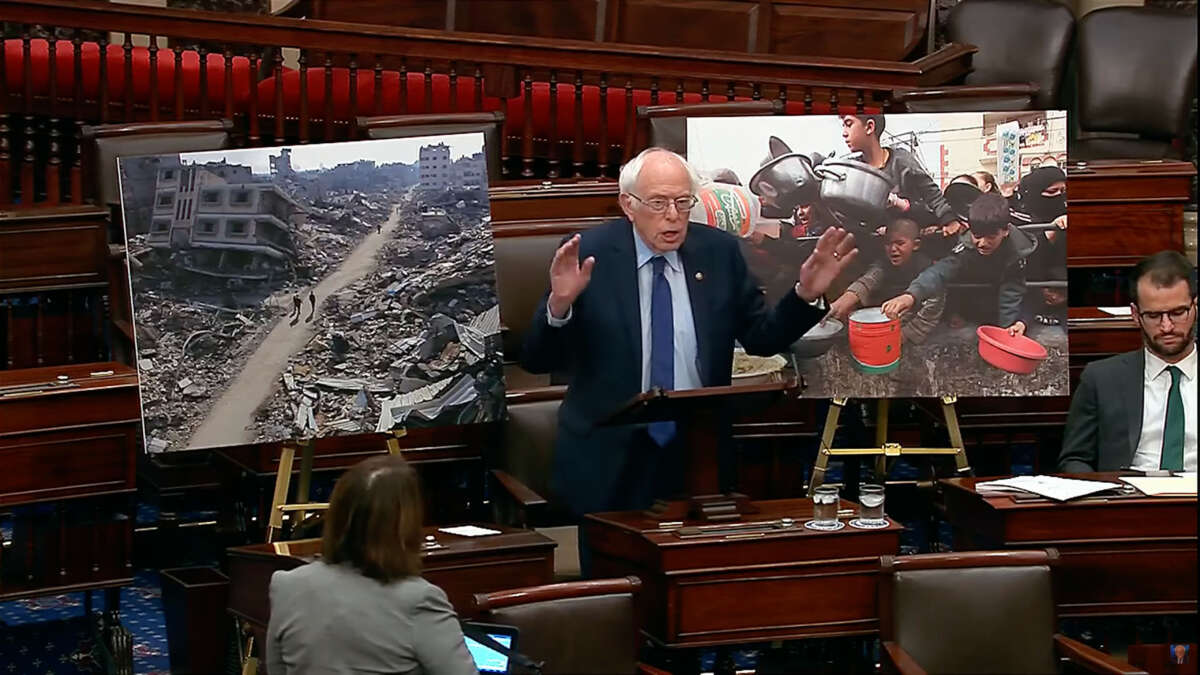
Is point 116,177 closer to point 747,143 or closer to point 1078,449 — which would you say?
point 747,143

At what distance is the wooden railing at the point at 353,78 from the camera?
689 cm

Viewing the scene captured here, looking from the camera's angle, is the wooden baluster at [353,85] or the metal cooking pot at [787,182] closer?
the metal cooking pot at [787,182]

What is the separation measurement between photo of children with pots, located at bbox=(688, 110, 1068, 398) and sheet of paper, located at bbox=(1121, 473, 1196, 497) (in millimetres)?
612

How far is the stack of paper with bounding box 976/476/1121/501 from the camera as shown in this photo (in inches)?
181

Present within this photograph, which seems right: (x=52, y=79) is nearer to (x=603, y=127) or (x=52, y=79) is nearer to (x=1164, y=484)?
(x=603, y=127)

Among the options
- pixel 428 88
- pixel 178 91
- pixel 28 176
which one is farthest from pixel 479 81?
pixel 28 176

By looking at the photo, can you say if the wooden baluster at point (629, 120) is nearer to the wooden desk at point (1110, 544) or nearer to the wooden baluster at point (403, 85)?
the wooden baluster at point (403, 85)

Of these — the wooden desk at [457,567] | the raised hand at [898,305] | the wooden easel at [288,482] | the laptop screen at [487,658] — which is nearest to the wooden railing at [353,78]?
the raised hand at [898,305]

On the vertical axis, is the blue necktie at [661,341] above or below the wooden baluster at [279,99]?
below

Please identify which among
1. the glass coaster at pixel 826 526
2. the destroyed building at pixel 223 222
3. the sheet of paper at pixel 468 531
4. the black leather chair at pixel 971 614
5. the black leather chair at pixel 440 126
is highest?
the black leather chair at pixel 440 126

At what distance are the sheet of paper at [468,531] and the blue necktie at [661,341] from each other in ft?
1.51

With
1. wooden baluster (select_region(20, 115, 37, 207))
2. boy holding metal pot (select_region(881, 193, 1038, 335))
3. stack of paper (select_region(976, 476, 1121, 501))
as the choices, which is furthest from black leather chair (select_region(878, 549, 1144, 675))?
wooden baluster (select_region(20, 115, 37, 207))

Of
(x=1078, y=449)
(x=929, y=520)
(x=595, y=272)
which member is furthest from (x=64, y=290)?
(x=1078, y=449)

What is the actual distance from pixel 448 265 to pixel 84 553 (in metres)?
1.25
